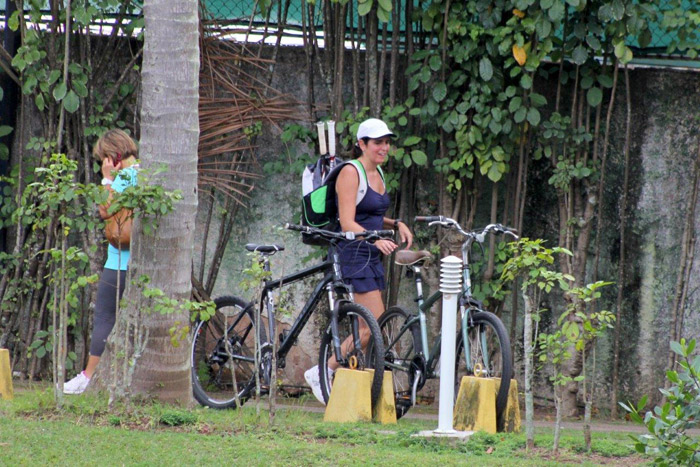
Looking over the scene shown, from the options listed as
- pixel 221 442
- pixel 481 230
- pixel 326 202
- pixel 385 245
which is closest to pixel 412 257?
pixel 385 245

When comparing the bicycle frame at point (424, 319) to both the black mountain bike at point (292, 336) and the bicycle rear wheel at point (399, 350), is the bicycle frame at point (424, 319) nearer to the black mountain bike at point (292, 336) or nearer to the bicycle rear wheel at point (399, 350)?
the bicycle rear wheel at point (399, 350)

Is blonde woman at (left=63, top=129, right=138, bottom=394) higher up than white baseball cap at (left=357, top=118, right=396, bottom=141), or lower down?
lower down

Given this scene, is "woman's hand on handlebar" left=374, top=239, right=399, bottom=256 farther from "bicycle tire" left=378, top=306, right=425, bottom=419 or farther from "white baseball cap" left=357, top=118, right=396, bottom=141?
"white baseball cap" left=357, top=118, right=396, bottom=141

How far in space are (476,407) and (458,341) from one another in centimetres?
76

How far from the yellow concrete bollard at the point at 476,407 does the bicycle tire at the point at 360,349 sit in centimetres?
53

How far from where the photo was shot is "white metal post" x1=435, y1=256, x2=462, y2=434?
4.94 meters

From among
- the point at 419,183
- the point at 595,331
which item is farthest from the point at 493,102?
the point at 595,331

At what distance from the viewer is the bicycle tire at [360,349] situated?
5.91m

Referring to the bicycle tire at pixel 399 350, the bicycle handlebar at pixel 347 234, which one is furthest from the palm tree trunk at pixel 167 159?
the bicycle tire at pixel 399 350


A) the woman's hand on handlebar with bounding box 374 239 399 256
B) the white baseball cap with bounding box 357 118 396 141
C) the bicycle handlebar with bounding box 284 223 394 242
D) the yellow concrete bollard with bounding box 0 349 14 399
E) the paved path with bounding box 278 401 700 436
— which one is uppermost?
the white baseball cap with bounding box 357 118 396 141

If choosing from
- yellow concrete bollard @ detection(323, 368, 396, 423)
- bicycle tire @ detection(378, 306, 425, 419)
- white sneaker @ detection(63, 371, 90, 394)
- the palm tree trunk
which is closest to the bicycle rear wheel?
bicycle tire @ detection(378, 306, 425, 419)

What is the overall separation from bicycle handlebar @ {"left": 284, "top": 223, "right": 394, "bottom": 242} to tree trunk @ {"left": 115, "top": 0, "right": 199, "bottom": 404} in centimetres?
85

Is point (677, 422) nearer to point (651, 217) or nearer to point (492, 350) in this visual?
point (492, 350)

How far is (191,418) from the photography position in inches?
204
